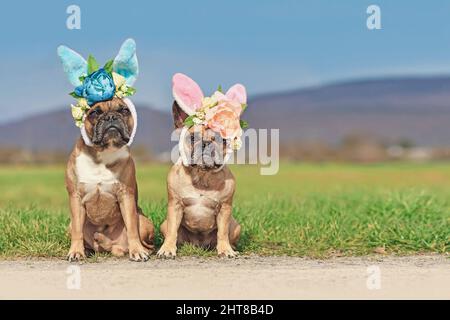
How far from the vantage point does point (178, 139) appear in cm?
808

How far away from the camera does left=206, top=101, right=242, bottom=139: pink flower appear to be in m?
7.96

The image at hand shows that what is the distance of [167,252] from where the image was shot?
26.6ft

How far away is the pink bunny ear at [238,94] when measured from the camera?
27.3 ft

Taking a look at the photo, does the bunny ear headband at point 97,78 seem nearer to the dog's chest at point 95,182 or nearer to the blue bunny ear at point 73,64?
the blue bunny ear at point 73,64

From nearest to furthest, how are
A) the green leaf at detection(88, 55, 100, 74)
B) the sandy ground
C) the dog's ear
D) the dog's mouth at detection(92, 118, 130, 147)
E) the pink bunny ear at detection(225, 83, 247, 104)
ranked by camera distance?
the sandy ground → the dog's mouth at detection(92, 118, 130, 147) → the green leaf at detection(88, 55, 100, 74) → the dog's ear → the pink bunny ear at detection(225, 83, 247, 104)

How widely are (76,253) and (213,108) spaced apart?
206 cm

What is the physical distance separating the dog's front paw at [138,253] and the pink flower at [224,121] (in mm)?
1442

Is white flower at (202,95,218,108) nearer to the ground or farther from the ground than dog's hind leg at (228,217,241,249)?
farther from the ground

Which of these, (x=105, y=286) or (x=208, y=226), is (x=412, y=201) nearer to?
(x=208, y=226)

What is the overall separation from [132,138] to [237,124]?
3.56 feet

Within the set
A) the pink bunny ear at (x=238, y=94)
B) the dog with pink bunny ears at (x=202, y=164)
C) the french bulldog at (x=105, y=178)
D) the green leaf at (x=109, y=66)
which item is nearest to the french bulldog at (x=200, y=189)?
the dog with pink bunny ears at (x=202, y=164)

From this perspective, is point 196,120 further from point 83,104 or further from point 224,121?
point 83,104

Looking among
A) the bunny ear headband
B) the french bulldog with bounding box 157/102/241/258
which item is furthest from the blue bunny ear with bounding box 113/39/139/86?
the french bulldog with bounding box 157/102/241/258

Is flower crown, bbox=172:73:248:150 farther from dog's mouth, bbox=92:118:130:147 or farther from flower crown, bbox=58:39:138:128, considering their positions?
dog's mouth, bbox=92:118:130:147
